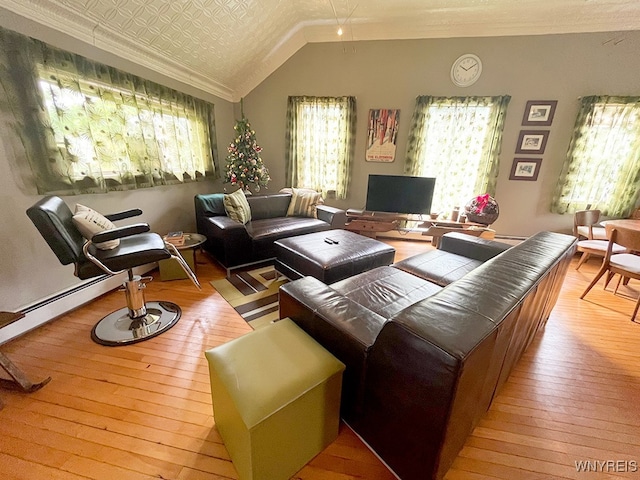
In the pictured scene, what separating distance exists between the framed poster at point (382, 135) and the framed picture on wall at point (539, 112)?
1688 mm

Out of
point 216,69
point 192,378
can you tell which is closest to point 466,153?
point 216,69

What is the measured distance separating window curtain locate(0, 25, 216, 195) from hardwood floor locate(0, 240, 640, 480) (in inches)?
47.1

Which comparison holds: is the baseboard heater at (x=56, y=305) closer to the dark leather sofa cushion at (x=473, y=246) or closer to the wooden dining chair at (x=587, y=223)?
the dark leather sofa cushion at (x=473, y=246)

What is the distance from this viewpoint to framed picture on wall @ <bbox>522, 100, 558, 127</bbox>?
3338 millimetres

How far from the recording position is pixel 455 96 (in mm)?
3527

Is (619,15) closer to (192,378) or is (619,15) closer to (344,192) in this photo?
(344,192)

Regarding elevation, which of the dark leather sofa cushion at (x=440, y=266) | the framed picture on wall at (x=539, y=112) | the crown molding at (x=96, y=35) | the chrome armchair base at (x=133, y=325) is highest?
the crown molding at (x=96, y=35)

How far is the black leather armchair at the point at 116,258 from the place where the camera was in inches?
56.2

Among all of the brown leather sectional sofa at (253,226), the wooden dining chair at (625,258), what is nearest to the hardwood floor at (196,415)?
the wooden dining chair at (625,258)

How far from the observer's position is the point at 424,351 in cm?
76

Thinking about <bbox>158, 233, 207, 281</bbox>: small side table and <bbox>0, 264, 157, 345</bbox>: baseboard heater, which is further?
<bbox>158, 233, 207, 281</bbox>: small side table

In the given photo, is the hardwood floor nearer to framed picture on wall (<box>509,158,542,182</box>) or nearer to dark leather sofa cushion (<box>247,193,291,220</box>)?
dark leather sofa cushion (<box>247,193,291,220</box>)

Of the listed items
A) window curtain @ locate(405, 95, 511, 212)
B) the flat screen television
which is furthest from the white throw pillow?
window curtain @ locate(405, 95, 511, 212)

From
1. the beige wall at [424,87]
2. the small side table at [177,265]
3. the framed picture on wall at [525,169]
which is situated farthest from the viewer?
the framed picture on wall at [525,169]
